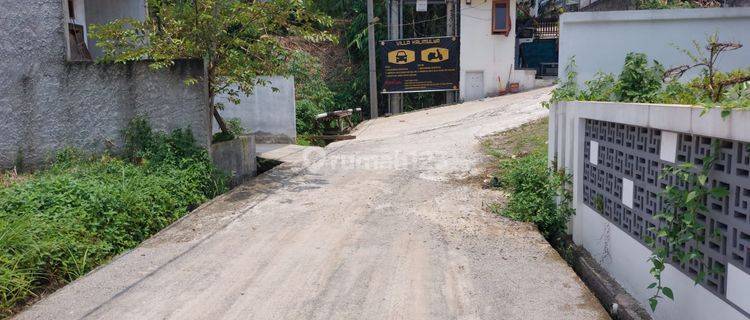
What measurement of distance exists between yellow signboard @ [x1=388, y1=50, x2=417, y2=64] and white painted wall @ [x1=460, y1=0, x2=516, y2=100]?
1.85 meters

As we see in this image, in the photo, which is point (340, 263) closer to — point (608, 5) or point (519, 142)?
point (519, 142)

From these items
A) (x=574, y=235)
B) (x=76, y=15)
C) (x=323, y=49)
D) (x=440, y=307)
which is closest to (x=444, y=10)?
(x=323, y=49)

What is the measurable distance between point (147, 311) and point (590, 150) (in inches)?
167

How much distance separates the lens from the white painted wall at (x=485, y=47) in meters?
21.3

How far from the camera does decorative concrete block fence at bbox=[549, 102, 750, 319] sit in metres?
3.12

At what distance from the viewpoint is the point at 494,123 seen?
15430 mm

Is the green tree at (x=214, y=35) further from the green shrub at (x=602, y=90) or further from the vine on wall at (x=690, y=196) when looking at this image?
the vine on wall at (x=690, y=196)

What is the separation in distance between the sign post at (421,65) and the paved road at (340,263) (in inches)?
467

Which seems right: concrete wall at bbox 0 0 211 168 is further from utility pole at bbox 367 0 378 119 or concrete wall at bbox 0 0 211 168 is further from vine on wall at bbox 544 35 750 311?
utility pole at bbox 367 0 378 119

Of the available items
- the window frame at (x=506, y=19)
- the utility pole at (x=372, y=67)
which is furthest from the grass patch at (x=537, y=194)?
the window frame at (x=506, y=19)

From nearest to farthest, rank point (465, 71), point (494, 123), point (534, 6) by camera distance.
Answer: point (494, 123) < point (465, 71) < point (534, 6)

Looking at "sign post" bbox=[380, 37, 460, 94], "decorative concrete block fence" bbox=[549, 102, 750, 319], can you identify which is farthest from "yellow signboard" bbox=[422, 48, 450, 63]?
"decorative concrete block fence" bbox=[549, 102, 750, 319]

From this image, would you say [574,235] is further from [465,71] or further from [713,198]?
[465,71]

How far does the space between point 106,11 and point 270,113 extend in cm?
441
